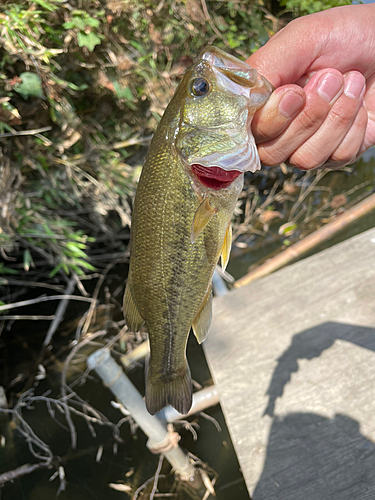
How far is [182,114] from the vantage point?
49.2 inches

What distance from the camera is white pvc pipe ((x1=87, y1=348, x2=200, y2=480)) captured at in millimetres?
2092

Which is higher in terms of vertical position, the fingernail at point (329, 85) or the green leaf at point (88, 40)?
the green leaf at point (88, 40)

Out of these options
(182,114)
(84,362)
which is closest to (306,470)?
(182,114)

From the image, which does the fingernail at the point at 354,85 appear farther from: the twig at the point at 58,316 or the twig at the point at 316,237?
the twig at the point at 58,316

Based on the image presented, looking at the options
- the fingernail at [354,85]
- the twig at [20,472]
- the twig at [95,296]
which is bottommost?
the twig at [20,472]

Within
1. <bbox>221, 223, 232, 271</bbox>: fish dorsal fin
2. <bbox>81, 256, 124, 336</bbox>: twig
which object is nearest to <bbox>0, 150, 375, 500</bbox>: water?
<bbox>81, 256, 124, 336</bbox>: twig

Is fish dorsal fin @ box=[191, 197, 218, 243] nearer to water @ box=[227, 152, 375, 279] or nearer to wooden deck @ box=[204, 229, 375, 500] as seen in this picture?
wooden deck @ box=[204, 229, 375, 500]

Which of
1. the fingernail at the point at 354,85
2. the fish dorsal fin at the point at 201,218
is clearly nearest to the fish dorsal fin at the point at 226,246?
the fish dorsal fin at the point at 201,218

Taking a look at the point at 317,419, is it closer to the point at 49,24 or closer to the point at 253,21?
the point at 49,24

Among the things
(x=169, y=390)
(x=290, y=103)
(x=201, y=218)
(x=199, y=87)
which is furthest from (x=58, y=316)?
(x=290, y=103)

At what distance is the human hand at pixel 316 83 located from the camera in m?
1.24

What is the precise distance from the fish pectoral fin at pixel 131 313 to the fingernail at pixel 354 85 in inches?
48.4

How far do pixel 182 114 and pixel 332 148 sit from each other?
0.70m

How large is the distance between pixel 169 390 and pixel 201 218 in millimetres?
888
